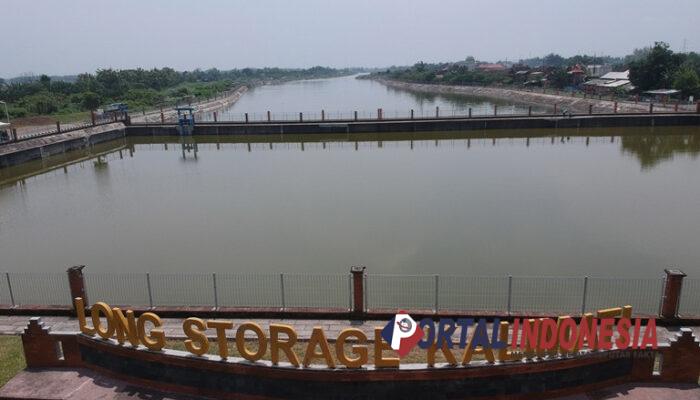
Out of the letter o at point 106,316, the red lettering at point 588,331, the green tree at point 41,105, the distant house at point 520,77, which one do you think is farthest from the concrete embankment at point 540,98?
the green tree at point 41,105

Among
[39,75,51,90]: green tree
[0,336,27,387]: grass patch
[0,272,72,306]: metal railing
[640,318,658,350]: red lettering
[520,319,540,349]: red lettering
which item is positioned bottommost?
[0,272,72,306]: metal railing

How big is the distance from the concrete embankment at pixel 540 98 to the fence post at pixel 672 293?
50.3 metres

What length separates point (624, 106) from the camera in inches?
2408

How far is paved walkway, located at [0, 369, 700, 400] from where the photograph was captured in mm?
10484

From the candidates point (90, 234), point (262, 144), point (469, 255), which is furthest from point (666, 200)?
point (262, 144)

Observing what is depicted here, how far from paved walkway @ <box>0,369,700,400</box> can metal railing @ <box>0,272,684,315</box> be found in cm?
340

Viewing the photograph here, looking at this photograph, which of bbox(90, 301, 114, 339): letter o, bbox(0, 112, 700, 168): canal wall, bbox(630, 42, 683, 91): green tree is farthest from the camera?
bbox(630, 42, 683, 91): green tree

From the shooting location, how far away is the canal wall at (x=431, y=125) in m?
51.4

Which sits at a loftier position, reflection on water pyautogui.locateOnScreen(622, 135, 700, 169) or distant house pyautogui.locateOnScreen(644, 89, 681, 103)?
distant house pyautogui.locateOnScreen(644, 89, 681, 103)

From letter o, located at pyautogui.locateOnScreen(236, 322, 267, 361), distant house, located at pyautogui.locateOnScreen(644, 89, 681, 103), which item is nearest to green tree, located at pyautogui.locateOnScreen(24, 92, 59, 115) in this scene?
letter o, located at pyautogui.locateOnScreen(236, 322, 267, 361)

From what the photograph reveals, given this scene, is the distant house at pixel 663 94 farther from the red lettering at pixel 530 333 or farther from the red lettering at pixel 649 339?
the red lettering at pixel 530 333

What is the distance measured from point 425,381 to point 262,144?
41001mm

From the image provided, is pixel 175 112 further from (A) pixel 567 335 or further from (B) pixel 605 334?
(B) pixel 605 334

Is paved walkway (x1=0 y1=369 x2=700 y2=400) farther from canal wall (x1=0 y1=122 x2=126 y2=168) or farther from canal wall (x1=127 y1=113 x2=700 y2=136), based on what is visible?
canal wall (x1=127 y1=113 x2=700 y2=136)
